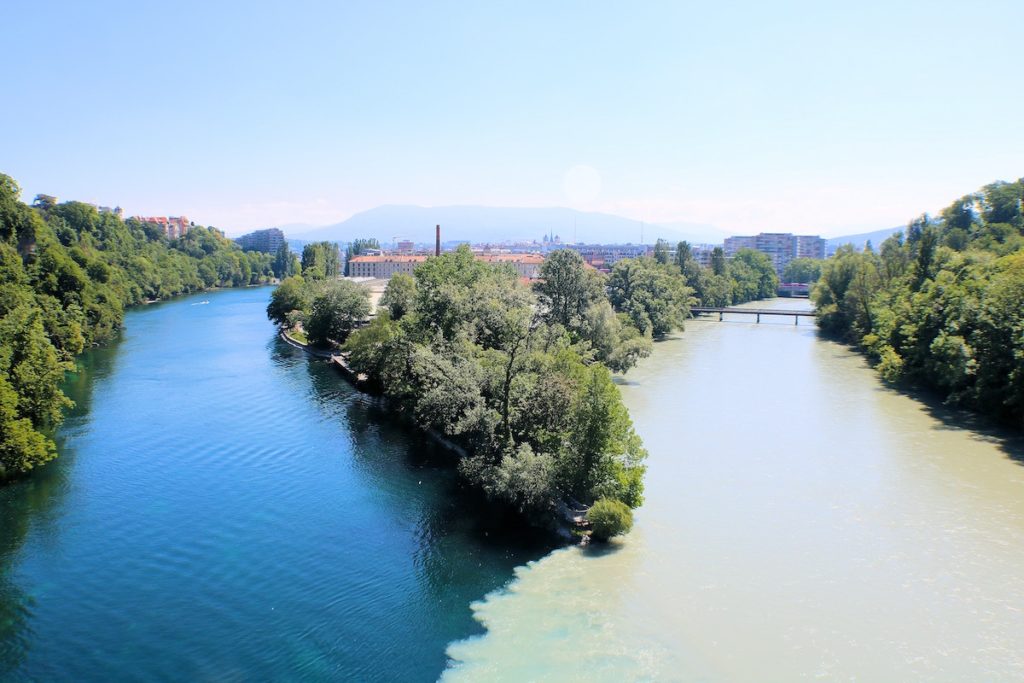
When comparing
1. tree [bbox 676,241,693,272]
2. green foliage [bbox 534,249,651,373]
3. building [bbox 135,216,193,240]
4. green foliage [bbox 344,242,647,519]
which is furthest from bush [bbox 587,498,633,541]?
building [bbox 135,216,193,240]

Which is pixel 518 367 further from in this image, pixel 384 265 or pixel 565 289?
pixel 384 265

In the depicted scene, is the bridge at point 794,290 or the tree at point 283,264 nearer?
the bridge at point 794,290

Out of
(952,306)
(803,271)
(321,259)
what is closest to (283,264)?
(321,259)

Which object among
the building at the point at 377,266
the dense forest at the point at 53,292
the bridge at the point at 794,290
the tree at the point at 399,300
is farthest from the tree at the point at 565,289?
the bridge at the point at 794,290

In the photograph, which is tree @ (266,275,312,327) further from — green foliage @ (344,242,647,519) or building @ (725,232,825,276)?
building @ (725,232,825,276)

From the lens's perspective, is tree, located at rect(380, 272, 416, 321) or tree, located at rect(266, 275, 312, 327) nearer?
tree, located at rect(380, 272, 416, 321)

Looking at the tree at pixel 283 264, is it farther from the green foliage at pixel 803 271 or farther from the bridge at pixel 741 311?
the green foliage at pixel 803 271
